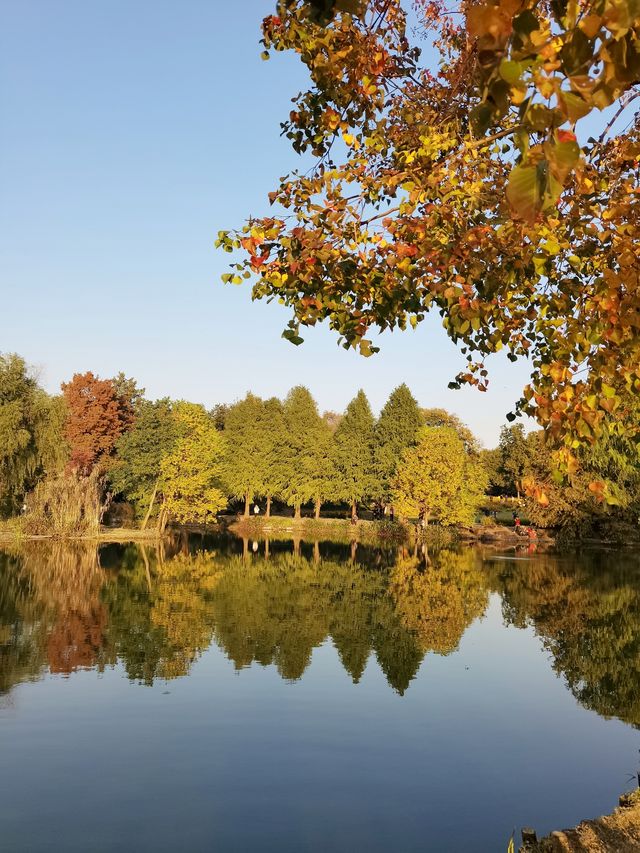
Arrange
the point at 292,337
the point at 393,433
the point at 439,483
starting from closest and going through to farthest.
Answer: the point at 292,337 → the point at 439,483 → the point at 393,433

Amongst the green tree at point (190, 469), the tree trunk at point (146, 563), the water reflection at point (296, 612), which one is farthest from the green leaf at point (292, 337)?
the green tree at point (190, 469)

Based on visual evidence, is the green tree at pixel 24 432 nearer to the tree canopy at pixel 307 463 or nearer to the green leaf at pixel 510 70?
the tree canopy at pixel 307 463

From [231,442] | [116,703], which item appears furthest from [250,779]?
[231,442]

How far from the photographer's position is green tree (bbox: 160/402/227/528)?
170 feet

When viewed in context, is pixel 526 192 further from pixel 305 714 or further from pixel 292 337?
pixel 305 714

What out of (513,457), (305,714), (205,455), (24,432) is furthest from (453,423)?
(305,714)

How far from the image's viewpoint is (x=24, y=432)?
1636 inches

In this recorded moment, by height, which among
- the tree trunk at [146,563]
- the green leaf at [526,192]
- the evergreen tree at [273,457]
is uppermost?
the evergreen tree at [273,457]

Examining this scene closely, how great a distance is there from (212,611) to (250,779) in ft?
41.0

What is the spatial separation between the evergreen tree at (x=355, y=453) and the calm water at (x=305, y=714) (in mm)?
33588

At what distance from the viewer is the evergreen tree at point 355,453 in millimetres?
62531

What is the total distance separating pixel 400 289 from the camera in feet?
19.6

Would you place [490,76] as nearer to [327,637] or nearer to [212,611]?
[327,637]

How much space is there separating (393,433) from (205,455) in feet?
60.0
